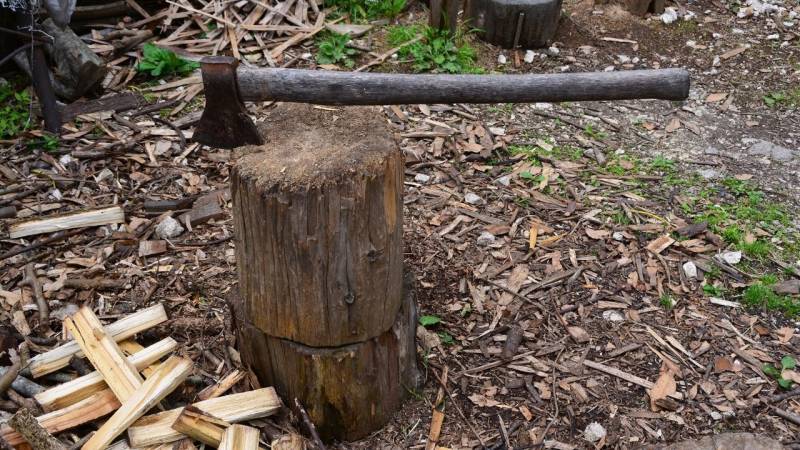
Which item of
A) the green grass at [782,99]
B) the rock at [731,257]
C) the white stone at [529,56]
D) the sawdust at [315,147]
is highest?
the sawdust at [315,147]

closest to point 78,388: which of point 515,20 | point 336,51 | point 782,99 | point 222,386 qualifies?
point 222,386

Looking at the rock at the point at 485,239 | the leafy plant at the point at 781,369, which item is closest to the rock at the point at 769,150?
the leafy plant at the point at 781,369

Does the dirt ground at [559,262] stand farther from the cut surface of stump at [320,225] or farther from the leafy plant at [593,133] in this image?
the cut surface of stump at [320,225]

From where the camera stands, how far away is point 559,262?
174 inches

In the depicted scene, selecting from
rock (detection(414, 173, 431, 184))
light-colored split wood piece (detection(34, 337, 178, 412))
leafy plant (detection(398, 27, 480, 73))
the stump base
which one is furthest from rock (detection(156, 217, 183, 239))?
leafy plant (detection(398, 27, 480, 73))

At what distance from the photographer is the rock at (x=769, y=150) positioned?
18.0 ft

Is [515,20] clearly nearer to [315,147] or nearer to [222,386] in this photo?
[315,147]

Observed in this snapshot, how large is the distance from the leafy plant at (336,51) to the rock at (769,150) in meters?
3.28

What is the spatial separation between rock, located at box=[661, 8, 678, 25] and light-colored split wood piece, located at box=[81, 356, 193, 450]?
5.83 m

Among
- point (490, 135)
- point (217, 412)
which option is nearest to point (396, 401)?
point (217, 412)

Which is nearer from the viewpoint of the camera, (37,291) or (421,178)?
(37,291)

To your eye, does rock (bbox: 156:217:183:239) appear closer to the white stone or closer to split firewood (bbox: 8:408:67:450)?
split firewood (bbox: 8:408:67:450)

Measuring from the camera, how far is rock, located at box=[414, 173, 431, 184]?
5.05m

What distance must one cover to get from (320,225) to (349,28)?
164 inches
